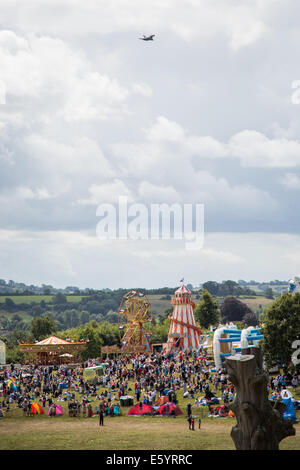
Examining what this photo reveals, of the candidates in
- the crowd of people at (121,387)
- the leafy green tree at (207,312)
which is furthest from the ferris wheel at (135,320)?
the crowd of people at (121,387)

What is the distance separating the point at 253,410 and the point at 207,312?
7598 centimetres

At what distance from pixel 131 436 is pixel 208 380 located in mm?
17669

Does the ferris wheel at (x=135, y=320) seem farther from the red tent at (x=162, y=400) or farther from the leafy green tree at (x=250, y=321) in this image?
the leafy green tree at (x=250, y=321)

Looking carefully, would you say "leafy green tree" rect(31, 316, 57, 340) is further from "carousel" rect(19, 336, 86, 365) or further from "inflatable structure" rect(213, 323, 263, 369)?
"inflatable structure" rect(213, 323, 263, 369)

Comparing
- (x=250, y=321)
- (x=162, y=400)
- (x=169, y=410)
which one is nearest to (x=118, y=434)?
(x=169, y=410)

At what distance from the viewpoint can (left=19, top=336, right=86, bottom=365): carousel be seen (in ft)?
236

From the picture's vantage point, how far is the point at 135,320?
82375mm

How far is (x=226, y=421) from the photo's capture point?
3475 centimetres

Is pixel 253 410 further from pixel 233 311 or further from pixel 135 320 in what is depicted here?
pixel 233 311

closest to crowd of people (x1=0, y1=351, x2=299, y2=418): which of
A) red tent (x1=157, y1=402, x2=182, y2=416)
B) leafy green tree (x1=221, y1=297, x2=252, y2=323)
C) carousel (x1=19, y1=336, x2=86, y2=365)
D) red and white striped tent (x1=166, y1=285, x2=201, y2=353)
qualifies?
red tent (x1=157, y1=402, x2=182, y2=416)

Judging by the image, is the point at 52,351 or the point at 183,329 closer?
the point at 52,351

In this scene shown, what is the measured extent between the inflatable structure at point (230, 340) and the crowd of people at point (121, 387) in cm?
162

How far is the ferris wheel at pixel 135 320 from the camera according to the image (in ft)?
267
